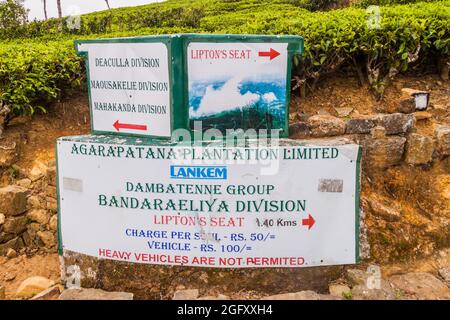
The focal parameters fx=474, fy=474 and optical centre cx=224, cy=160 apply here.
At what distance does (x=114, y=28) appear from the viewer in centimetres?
855

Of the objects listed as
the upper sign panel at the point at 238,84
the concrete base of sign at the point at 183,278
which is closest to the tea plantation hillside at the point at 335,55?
the upper sign panel at the point at 238,84

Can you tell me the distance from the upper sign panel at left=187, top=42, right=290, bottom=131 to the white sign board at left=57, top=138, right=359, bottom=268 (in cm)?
29

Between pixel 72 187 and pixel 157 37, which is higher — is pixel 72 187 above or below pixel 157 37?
below

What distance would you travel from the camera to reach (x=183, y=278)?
345 cm

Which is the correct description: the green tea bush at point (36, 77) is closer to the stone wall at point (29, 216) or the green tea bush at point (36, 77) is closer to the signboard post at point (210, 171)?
the stone wall at point (29, 216)

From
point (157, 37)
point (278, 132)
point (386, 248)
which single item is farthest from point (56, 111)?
point (386, 248)

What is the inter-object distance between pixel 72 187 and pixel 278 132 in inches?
61.1

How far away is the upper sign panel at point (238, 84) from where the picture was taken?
3244 millimetres

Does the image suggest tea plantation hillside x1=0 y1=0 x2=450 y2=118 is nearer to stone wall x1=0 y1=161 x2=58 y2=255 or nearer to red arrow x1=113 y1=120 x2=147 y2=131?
stone wall x1=0 y1=161 x2=58 y2=255

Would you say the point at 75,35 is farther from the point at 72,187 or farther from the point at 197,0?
the point at 197,0

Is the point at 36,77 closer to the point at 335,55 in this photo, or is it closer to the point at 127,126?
the point at 127,126

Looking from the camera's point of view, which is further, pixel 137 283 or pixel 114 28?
pixel 114 28

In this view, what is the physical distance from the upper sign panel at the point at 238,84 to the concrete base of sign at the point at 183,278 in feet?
3.47

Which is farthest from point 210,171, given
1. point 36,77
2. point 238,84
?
point 36,77
